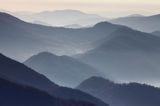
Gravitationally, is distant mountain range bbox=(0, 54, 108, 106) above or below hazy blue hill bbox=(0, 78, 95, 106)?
below

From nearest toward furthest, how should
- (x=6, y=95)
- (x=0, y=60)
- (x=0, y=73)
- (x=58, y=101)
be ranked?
1. (x=6, y=95)
2. (x=58, y=101)
3. (x=0, y=73)
4. (x=0, y=60)

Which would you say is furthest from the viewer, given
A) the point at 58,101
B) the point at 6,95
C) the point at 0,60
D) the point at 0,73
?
the point at 0,60

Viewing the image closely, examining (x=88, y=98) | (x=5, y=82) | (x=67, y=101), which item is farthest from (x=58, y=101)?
(x=88, y=98)

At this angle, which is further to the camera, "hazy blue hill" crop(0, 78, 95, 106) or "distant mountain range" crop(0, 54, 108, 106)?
"distant mountain range" crop(0, 54, 108, 106)

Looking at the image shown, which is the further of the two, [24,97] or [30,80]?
[30,80]

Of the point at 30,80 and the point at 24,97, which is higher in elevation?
the point at 24,97

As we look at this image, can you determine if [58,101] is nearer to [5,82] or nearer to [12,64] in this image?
[5,82]

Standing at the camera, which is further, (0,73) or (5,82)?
(0,73)

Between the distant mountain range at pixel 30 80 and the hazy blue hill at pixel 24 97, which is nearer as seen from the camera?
the hazy blue hill at pixel 24 97
